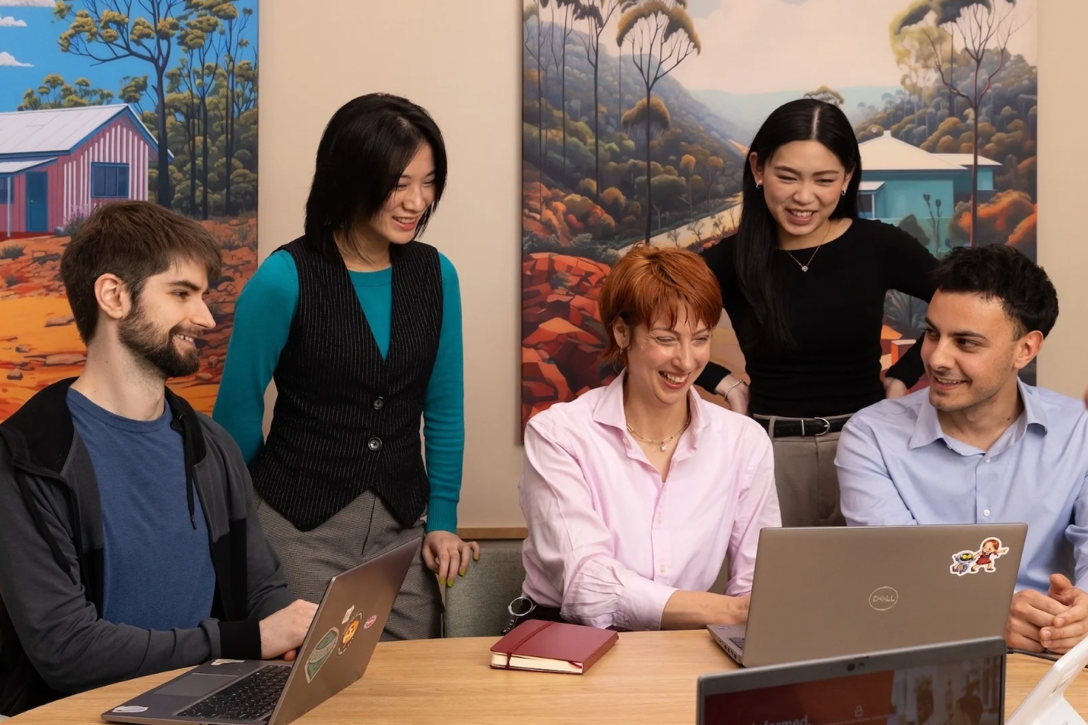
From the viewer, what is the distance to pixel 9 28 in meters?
2.85

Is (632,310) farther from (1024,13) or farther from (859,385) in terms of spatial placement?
(1024,13)

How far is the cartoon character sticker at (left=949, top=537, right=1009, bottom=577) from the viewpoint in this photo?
5.27 ft

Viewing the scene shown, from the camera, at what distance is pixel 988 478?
227 centimetres

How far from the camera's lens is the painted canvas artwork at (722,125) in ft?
9.97

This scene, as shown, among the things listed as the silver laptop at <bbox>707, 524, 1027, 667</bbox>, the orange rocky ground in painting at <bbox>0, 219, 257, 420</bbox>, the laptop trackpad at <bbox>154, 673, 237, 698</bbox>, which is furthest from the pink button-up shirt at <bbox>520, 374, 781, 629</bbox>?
the orange rocky ground in painting at <bbox>0, 219, 257, 420</bbox>

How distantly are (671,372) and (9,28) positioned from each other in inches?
78.0

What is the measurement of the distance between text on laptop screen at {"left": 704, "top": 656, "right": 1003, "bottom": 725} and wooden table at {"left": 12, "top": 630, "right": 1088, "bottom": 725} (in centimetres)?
38

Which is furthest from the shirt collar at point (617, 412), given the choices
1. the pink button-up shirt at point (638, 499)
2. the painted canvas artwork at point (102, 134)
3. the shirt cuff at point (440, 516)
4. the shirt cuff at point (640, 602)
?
the painted canvas artwork at point (102, 134)

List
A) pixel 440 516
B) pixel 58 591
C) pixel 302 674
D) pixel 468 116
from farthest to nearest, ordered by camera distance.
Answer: pixel 468 116 < pixel 440 516 < pixel 58 591 < pixel 302 674

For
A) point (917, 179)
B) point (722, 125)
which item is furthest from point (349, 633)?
point (917, 179)

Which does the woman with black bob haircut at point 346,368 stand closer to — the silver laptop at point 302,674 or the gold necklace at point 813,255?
the silver laptop at point 302,674

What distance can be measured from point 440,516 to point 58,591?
36.0 inches

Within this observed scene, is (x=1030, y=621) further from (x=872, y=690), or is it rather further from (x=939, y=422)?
(x=872, y=690)

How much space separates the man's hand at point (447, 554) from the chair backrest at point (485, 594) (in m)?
0.02
